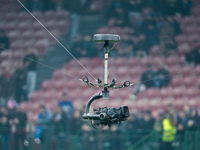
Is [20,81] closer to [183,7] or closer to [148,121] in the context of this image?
[148,121]

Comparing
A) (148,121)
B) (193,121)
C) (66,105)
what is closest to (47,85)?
(66,105)

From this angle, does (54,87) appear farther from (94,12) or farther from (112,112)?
(112,112)

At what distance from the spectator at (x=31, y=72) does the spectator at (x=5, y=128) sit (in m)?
2.46

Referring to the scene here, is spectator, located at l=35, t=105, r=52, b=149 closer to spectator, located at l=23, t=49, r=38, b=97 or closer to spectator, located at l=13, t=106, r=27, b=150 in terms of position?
spectator, located at l=13, t=106, r=27, b=150

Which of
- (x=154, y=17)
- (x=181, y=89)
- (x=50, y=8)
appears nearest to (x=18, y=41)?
(x=50, y=8)

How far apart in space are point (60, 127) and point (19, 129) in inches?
57.8

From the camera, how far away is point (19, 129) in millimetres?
21578

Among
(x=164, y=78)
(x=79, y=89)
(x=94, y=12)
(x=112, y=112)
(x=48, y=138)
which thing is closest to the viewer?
(x=112, y=112)

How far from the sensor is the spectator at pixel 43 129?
2091cm

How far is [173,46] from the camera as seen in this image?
25.4 m

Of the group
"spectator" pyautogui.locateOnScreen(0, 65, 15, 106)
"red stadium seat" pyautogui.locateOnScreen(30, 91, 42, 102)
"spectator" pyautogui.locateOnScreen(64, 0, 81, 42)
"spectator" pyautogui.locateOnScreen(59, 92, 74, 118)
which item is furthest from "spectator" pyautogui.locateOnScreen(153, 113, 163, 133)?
"spectator" pyautogui.locateOnScreen(64, 0, 81, 42)

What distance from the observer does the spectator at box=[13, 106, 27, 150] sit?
21344mm

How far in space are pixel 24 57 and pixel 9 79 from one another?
1.11 meters

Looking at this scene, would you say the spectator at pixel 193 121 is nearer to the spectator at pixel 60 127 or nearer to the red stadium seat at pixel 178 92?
the red stadium seat at pixel 178 92
